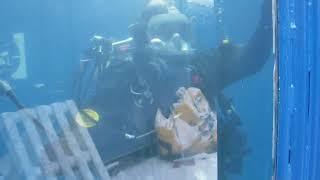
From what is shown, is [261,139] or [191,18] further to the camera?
[191,18]

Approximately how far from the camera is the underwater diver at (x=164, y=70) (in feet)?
3.83

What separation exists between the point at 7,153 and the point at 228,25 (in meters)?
1.12

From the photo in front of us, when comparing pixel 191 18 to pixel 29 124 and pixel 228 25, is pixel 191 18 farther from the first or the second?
pixel 29 124

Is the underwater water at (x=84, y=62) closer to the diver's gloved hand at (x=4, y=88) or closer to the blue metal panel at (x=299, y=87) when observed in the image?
the diver's gloved hand at (x=4, y=88)

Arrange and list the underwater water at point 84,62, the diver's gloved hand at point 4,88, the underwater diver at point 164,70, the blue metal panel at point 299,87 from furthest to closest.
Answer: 1. the diver's gloved hand at point 4,88
2. the underwater water at point 84,62
3. the underwater diver at point 164,70
4. the blue metal panel at point 299,87

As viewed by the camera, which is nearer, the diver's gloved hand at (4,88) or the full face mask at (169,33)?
the full face mask at (169,33)

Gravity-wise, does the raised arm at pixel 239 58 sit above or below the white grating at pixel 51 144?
above

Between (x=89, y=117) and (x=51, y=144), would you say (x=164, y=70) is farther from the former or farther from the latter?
(x=51, y=144)

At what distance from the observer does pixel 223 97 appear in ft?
3.97

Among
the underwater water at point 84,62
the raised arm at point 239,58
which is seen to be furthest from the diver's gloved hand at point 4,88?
the raised arm at point 239,58

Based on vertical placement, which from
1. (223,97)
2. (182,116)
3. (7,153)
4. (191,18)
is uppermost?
(191,18)

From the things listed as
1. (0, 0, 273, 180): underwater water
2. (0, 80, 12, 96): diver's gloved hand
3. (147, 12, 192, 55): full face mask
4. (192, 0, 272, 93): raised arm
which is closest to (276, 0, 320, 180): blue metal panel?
(192, 0, 272, 93): raised arm

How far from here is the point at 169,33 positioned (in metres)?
1.39

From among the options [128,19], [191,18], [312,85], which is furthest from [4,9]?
[312,85]
